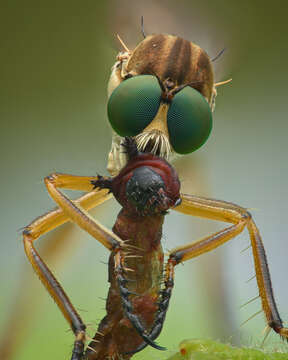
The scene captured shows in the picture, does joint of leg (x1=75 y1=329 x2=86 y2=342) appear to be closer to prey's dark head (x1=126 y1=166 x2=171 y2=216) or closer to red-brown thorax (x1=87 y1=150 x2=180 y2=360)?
red-brown thorax (x1=87 y1=150 x2=180 y2=360)

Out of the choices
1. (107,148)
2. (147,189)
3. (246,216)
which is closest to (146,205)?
(147,189)

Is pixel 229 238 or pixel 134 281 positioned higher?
pixel 229 238

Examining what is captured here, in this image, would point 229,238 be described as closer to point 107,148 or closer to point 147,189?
point 147,189

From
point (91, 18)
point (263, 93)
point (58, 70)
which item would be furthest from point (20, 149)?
point (263, 93)

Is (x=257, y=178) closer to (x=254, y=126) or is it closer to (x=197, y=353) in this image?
(x=254, y=126)

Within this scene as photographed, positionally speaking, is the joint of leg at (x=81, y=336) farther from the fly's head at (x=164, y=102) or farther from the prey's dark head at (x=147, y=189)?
the fly's head at (x=164, y=102)

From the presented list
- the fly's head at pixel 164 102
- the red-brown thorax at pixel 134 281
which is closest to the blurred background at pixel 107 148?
the fly's head at pixel 164 102

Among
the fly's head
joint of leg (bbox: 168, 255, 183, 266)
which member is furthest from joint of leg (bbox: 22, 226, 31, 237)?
joint of leg (bbox: 168, 255, 183, 266)

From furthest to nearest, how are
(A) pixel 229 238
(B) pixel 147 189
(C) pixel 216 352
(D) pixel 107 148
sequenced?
1. (D) pixel 107 148
2. (A) pixel 229 238
3. (B) pixel 147 189
4. (C) pixel 216 352
